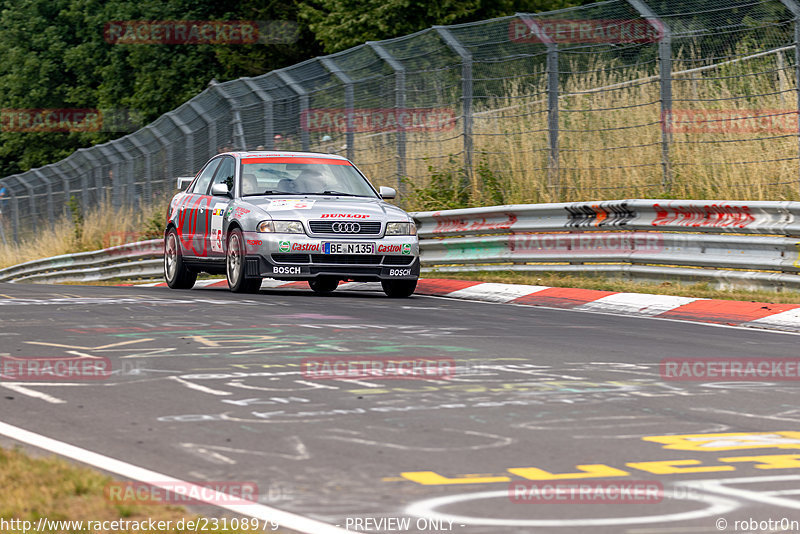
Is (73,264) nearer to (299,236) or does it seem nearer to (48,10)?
(299,236)

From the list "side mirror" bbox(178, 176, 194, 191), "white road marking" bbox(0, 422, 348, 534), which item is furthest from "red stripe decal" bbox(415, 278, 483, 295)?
"white road marking" bbox(0, 422, 348, 534)

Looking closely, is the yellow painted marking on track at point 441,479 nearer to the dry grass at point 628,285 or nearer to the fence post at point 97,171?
the dry grass at point 628,285

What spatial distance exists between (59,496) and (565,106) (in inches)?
540

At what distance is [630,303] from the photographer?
12.8 metres

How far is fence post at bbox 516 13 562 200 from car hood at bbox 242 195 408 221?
138 inches

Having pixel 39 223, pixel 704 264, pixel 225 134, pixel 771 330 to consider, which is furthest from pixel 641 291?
pixel 39 223

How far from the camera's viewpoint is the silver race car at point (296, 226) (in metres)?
13.7

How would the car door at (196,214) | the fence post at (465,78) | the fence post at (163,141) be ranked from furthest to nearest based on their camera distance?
the fence post at (163,141), the fence post at (465,78), the car door at (196,214)

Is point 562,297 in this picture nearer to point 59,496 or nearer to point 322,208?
point 322,208

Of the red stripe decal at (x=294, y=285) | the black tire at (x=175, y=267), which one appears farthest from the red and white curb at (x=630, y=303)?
the black tire at (x=175, y=267)

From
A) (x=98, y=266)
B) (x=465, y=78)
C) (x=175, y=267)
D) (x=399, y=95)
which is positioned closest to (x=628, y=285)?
(x=465, y=78)

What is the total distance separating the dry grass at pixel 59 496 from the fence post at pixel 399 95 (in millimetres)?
14144

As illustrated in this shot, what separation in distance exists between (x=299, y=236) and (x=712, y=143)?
557 cm

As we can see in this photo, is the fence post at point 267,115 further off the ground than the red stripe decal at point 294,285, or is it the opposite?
the fence post at point 267,115
